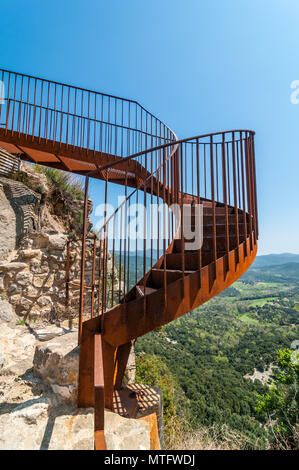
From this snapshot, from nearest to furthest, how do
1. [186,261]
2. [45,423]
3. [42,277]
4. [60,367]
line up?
[45,423] → [60,367] → [186,261] → [42,277]

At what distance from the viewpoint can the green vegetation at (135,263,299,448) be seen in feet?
53.0

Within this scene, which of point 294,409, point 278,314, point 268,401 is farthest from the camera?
point 278,314

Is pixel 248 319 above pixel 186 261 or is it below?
below

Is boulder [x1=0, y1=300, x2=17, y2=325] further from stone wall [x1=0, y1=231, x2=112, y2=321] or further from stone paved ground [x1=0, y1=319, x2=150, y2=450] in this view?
stone paved ground [x1=0, y1=319, x2=150, y2=450]

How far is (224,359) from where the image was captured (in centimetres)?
3228

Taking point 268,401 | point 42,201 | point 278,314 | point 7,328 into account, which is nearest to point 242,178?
point 7,328

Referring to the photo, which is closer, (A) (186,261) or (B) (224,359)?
(A) (186,261)

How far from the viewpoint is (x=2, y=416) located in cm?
170

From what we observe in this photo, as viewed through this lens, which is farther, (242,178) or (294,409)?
(294,409)

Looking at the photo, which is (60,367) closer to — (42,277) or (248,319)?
(42,277)

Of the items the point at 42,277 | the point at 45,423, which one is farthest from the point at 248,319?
the point at 45,423

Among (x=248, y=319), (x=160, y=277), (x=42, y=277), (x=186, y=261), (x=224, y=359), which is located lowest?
(x=248, y=319)
